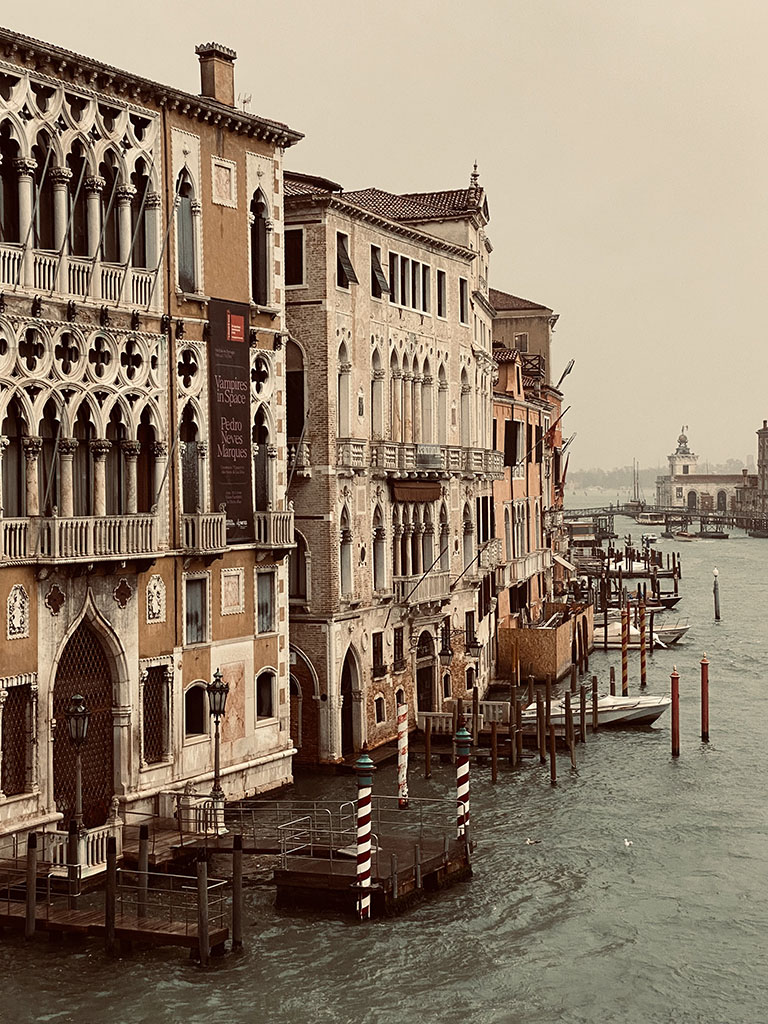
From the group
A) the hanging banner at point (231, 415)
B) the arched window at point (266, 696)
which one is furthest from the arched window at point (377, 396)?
the arched window at point (266, 696)

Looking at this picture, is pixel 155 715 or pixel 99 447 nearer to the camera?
pixel 99 447

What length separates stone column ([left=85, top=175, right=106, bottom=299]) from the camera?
23922 mm

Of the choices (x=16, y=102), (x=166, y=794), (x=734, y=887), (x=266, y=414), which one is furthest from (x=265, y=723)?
(x=16, y=102)

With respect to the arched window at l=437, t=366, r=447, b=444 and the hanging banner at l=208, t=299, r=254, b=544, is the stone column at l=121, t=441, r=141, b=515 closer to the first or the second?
the hanging banner at l=208, t=299, r=254, b=544

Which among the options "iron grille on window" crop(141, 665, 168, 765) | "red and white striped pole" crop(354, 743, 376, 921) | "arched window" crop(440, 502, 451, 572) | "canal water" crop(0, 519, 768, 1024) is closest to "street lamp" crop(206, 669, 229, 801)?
"iron grille on window" crop(141, 665, 168, 765)

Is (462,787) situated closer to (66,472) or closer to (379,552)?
(66,472)

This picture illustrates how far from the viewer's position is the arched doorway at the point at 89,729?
2330cm

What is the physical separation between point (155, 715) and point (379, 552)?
10.6 m

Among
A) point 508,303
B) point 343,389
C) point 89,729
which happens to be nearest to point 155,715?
point 89,729

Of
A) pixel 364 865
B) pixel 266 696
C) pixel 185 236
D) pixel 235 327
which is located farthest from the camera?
pixel 266 696

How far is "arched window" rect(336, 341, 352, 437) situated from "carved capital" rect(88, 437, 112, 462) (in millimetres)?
9432

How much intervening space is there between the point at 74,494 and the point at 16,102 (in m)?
5.75

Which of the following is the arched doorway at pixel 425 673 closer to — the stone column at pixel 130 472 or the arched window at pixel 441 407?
the arched window at pixel 441 407

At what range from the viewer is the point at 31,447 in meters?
22.7
